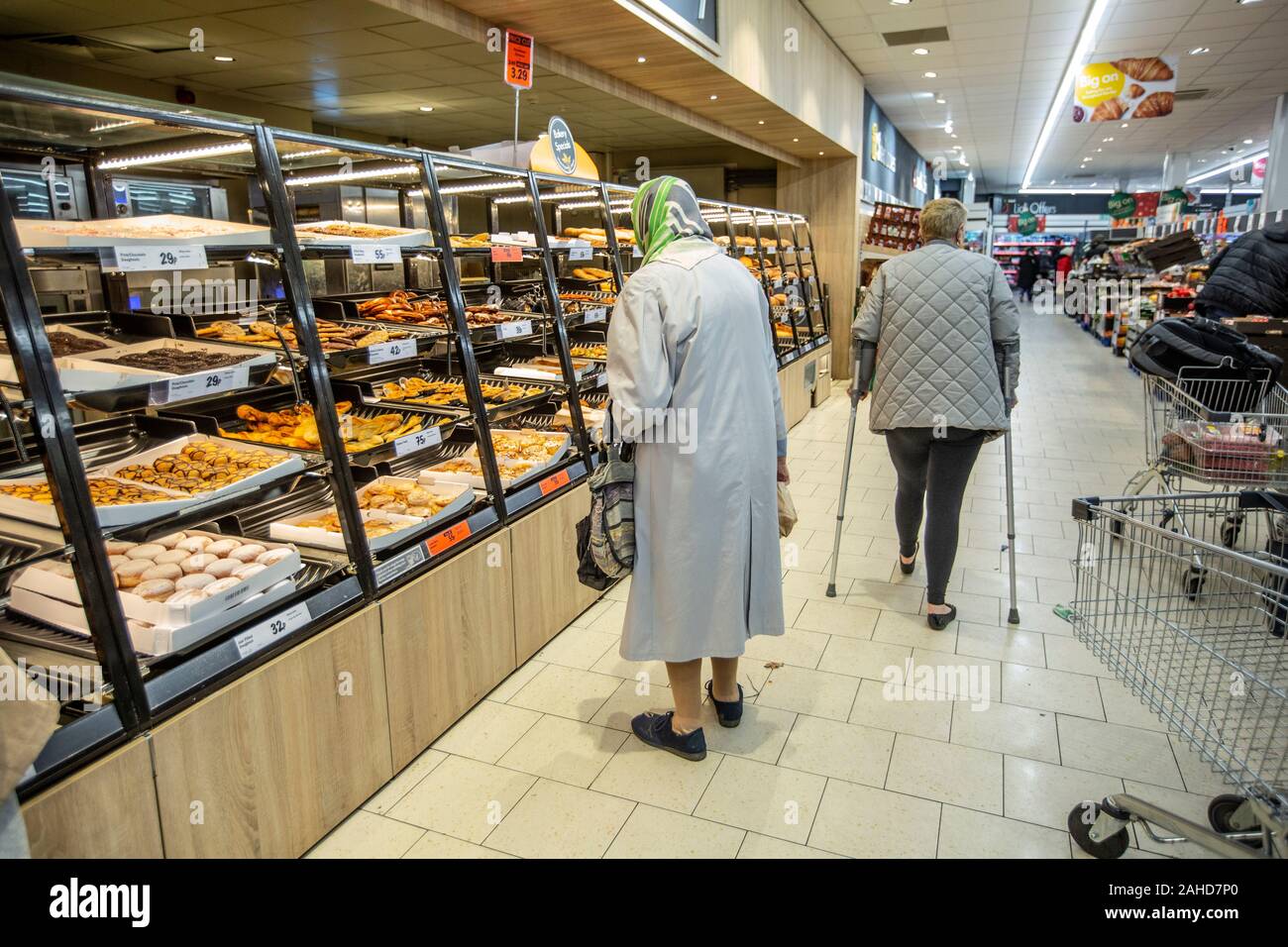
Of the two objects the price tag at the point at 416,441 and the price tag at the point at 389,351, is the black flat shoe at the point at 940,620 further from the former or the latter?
the price tag at the point at 389,351

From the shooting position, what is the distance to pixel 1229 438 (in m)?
4.32

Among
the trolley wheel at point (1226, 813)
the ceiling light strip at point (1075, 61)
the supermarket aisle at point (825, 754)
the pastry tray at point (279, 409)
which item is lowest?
the supermarket aisle at point (825, 754)

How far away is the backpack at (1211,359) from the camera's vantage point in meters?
4.61

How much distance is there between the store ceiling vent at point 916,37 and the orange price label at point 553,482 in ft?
23.5

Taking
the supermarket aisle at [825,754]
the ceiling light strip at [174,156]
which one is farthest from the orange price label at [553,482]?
the ceiling light strip at [174,156]

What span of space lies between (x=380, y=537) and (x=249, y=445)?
1.77 ft

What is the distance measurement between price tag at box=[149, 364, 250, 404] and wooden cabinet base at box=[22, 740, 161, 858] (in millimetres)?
905

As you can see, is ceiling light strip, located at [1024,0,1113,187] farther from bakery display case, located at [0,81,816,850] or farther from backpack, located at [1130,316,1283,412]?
bakery display case, located at [0,81,816,850]

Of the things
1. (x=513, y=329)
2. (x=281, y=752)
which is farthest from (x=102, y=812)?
(x=513, y=329)

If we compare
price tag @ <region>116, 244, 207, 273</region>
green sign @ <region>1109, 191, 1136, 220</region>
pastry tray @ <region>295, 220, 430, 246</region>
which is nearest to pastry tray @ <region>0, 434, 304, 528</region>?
price tag @ <region>116, 244, 207, 273</region>
